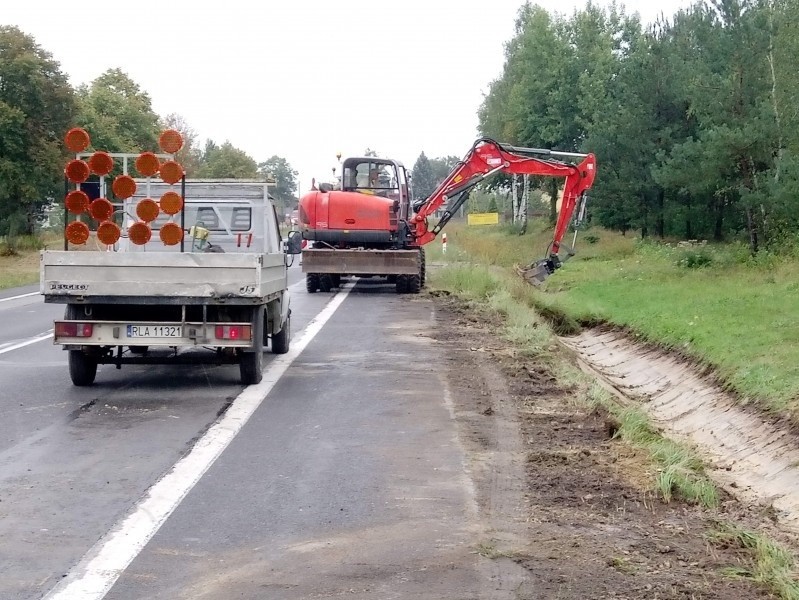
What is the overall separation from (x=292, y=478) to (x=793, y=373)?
5.88 meters

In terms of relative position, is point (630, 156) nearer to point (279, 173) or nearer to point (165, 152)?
point (165, 152)

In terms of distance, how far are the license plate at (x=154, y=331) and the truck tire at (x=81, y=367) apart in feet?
2.64

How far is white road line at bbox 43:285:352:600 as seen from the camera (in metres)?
5.40

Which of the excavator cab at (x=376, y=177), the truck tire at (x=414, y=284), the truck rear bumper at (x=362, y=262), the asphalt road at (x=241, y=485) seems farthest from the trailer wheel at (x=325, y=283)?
the asphalt road at (x=241, y=485)

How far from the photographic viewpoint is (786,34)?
2702 cm

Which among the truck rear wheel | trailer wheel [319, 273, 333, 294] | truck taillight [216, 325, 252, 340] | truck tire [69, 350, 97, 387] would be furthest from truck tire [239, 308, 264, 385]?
trailer wheel [319, 273, 333, 294]

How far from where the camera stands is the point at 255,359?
11.6 meters

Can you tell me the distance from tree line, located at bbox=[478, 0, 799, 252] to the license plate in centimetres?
1638

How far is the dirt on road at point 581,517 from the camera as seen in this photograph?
5.50m

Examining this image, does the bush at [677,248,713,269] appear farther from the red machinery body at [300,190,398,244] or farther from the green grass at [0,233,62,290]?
the green grass at [0,233,62,290]

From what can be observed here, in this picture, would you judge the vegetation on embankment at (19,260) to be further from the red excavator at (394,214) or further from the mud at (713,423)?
the mud at (713,423)

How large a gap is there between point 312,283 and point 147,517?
20628 mm

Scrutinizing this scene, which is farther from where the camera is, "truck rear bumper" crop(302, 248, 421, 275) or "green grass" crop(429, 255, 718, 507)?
"truck rear bumper" crop(302, 248, 421, 275)

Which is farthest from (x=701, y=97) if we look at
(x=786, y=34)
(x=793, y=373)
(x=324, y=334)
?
(x=793, y=373)
